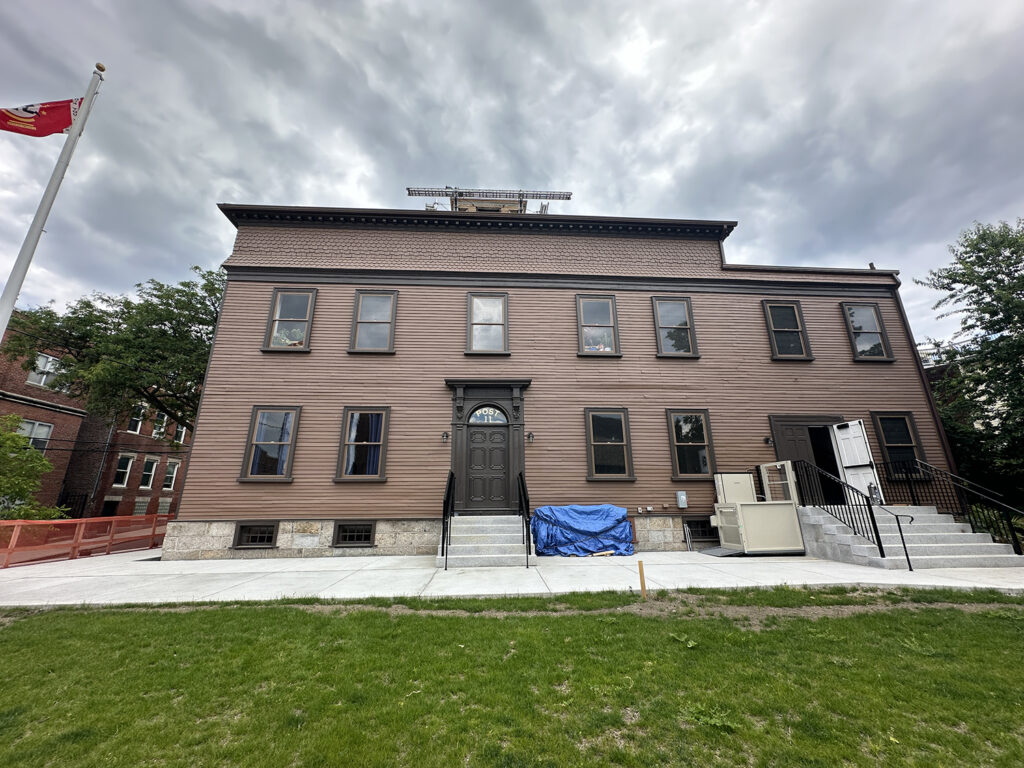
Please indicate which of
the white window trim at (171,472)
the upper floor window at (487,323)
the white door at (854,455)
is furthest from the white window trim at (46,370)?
the white door at (854,455)

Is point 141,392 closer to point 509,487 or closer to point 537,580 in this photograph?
point 509,487

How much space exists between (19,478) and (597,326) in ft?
59.4

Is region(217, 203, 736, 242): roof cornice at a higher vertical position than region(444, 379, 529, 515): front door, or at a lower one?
higher

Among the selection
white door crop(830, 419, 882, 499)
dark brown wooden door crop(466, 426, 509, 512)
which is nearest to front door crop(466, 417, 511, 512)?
dark brown wooden door crop(466, 426, 509, 512)

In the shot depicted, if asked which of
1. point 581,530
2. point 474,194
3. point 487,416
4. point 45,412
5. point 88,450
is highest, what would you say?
point 474,194

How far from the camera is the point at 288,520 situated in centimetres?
983

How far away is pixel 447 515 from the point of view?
8.76 metres

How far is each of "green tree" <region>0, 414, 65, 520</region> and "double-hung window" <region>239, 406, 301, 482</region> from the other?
7.71 metres

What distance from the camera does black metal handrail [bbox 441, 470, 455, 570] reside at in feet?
26.2

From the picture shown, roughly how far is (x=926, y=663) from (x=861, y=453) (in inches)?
315

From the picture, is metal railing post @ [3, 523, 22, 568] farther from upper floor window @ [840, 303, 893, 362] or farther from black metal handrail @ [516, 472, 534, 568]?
upper floor window @ [840, 303, 893, 362]

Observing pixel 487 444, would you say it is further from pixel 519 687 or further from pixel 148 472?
pixel 148 472

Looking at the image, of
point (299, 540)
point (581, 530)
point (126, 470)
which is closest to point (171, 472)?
point (126, 470)

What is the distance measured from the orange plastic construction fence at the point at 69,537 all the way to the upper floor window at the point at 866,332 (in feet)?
70.6
